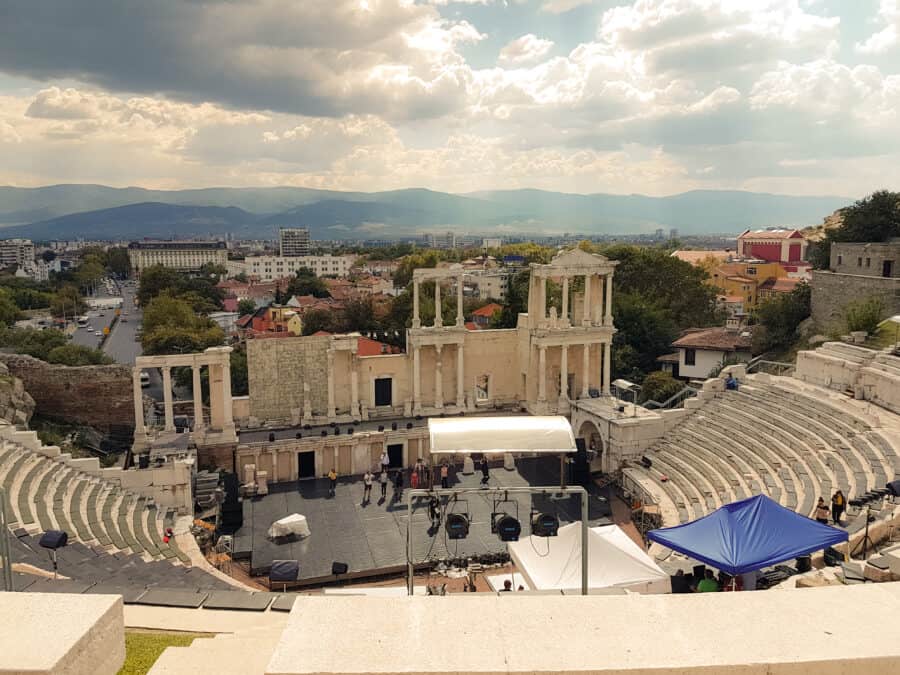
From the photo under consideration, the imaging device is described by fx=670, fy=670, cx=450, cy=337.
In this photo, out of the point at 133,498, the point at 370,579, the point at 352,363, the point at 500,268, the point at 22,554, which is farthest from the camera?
the point at 500,268

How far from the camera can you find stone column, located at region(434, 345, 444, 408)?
3009 centimetres

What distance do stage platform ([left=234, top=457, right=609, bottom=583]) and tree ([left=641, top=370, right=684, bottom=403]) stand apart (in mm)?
10118

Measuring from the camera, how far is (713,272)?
8062 cm

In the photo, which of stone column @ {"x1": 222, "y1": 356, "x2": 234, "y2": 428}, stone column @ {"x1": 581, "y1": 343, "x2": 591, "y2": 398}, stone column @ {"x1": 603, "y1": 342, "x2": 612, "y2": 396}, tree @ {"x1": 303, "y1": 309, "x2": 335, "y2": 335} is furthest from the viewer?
tree @ {"x1": 303, "y1": 309, "x2": 335, "y2": 335}

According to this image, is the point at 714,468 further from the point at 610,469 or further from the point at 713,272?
the point at 713,272

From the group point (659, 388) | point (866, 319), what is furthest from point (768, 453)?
point (659, 388)

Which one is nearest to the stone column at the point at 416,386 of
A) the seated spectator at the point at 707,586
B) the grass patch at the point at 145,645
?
the seated spectator at the point at 707,586

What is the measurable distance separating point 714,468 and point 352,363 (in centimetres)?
1511

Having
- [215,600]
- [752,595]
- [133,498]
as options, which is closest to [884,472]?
[752,595]

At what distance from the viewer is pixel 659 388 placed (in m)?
34.6

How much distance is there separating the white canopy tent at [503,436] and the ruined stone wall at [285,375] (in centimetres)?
1608

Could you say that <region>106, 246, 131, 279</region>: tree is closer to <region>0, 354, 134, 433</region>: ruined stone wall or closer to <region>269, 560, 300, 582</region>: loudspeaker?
<region>0, 354, 134, 433</region>: ruined stone wall

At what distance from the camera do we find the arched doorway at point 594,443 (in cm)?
2692

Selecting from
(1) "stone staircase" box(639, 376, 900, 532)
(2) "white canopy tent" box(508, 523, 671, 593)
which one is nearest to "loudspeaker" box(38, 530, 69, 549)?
(2) "white canopy tent" box(508, 523, 671, 593)
